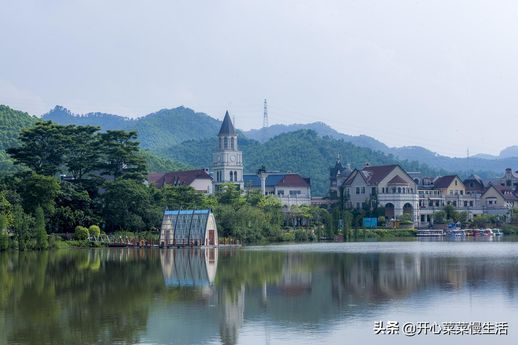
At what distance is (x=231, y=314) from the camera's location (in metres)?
20.0

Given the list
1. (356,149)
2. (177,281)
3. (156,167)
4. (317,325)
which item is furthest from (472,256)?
(356,149)

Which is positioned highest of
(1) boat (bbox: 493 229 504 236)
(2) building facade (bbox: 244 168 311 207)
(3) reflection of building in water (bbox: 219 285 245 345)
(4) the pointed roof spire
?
(4) the pointed roof spire

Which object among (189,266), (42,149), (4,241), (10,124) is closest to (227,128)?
(10,124)

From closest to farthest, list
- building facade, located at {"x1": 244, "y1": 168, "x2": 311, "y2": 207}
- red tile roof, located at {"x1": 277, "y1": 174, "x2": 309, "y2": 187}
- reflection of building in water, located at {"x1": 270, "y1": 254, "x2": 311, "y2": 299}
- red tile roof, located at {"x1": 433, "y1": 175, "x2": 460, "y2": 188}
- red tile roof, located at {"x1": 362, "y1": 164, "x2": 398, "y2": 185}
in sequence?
1. reflection of building in water, located at {"x1": 270, "y1": 254, "x2": 311, "y2": 299}
2. red tile roof, located at {"x1": 362, "y1": 164, "x2": 398, "y2": 185}
3. building facade, located at {"x1": 244, "y1": 168, "x2": 311, "y2": 207}
4. red tile roof, located at {"x1": 277, "y1": 174, "x2": 309, "y2": 187}
5. red tile roof, located at {"x1": 433, "y1": 175, "x2": 460, "y2": 188}

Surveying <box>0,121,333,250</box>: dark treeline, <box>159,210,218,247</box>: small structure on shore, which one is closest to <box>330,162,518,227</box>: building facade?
<box>0,121,333,250</box>: dark treeline

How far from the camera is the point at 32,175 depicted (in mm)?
50938

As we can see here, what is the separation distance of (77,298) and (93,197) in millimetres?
34538

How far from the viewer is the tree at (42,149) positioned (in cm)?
5616

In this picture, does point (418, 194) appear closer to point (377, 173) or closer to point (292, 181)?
point (377, 173)

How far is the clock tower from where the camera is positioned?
8962cm

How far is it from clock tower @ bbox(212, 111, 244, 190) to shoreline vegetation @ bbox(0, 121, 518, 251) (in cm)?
2463

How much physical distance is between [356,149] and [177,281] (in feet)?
398

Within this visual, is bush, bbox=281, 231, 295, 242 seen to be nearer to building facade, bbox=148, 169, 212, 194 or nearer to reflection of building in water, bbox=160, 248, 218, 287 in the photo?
building facade, bbox=148, 169, 212, 194

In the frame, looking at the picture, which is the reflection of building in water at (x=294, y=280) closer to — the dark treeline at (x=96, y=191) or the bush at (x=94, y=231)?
the bush at (x=94, y=231)
